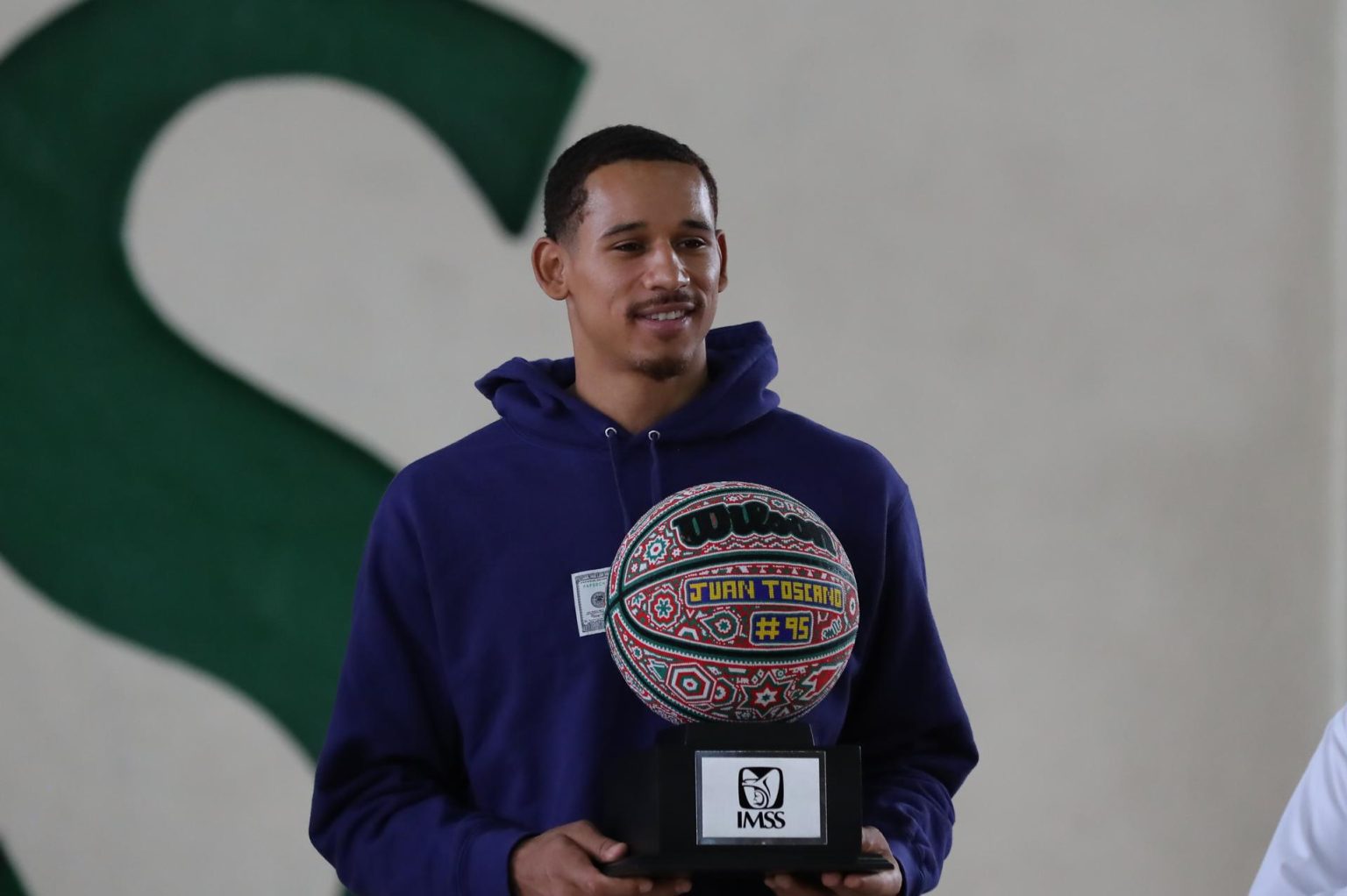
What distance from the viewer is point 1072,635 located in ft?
10.9

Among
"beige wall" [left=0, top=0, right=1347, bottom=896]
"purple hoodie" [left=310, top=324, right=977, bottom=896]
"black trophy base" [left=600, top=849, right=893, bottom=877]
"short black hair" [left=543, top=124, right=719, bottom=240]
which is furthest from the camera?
"beige wall" [left=0, top=0, right=1347, bottom=896]

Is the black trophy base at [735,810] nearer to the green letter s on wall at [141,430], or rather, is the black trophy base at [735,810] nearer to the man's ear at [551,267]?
the man's ear at [551,267]

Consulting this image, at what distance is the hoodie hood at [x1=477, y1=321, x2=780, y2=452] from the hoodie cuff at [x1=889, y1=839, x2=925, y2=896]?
47 centimetres

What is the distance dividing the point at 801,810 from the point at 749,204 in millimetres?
2006

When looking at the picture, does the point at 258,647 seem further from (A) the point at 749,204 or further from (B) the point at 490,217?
(A) the point at 749,204

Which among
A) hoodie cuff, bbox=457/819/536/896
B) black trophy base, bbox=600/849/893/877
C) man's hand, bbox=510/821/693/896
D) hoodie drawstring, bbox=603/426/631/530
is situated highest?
hoodie drawstring, bbox=603/426/631/530

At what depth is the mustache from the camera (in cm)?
170

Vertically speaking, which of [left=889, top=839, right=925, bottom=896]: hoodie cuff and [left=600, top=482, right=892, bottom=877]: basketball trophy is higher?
[left=600, top=482, right=892, bottom=877]: basketball trophy

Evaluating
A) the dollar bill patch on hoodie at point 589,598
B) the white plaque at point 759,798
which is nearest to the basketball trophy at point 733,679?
the white plaque at point 759,798

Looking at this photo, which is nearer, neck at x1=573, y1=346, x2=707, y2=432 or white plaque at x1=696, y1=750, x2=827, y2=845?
white plaque at x1=696, y1=750, x2=827, y2=845

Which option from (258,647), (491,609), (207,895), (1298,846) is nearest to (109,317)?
(258,647)

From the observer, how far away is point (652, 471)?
1757mm

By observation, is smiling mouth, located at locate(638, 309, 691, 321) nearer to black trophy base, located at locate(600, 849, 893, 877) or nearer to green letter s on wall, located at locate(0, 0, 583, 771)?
black trophy base, located at locate(600, 849, 893, 877)

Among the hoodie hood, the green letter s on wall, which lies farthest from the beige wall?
the hoodie hood
